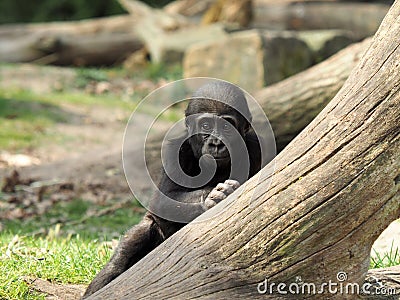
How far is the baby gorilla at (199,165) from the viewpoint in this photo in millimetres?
4016

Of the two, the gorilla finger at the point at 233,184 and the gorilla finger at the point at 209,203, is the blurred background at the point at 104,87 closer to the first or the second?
the gorilla finger at the point at 209,203

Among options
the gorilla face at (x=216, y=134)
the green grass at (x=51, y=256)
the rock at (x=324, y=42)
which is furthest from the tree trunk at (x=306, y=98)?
the rock at (x=324, y=42)

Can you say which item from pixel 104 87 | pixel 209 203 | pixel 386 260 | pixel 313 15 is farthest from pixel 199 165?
pixel 313 15

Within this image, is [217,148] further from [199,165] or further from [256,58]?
[256,58]

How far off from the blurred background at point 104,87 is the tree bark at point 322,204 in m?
1.13

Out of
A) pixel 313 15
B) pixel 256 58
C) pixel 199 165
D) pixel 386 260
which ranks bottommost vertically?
pixel 313 15

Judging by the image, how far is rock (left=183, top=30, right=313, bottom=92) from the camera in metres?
11.8

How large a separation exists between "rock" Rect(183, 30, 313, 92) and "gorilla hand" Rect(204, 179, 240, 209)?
26.3 ft

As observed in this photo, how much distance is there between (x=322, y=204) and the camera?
316 cm

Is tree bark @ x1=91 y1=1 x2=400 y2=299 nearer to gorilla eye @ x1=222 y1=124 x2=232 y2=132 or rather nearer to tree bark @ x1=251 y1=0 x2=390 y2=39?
gorilla eye @ x1=222 y1=124 x2=232 y2=132

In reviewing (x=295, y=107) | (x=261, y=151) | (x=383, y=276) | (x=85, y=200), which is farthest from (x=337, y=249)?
(x=85, y=200)

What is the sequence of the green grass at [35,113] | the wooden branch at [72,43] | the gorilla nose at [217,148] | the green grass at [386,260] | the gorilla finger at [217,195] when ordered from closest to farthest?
the gorilla finger at [217,195] → the gorilla nose at [217,148] → the green grass at [386,260] → the green grass at [35,113] → the wooden branch at [72,43]

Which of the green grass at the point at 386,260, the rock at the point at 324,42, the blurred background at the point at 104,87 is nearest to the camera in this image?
the green grass at the point at 386,260

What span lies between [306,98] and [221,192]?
3.98 metres
